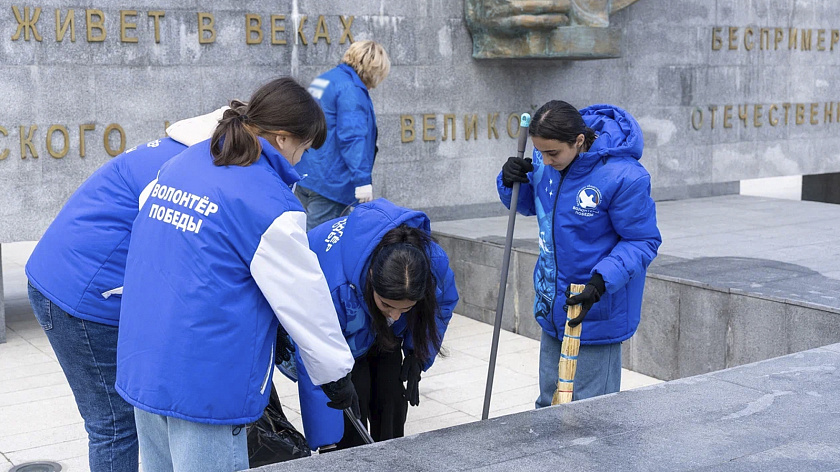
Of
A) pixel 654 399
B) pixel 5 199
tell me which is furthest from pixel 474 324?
pixel 654 399

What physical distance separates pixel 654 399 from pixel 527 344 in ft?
12.0

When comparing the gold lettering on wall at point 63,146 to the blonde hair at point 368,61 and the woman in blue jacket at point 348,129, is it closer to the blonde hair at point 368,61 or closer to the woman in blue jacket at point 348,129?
the woman in blue jacket at point 348,129

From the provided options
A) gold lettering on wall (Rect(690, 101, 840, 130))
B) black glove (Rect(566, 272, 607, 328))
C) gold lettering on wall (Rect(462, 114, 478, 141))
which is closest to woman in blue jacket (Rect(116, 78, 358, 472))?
black glove (Rect(566, 272, 607, 328))

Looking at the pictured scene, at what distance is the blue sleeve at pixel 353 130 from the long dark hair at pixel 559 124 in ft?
9.42

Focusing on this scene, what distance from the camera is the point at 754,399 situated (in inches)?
136

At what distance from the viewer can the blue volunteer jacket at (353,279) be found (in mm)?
3246

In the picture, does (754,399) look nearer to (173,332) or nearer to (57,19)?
(173,332)

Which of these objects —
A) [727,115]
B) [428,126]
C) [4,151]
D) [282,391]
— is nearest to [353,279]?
[282,391]

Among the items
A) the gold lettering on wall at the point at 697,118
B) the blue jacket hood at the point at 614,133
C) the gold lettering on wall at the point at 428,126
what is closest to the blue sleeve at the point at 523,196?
the blue jacket hood at the point at 614,133

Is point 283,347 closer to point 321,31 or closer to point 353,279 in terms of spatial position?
point 353,279

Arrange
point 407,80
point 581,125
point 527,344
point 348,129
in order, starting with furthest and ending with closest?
point 407,80 < point 527,344 < point 348,129 < point 581,125

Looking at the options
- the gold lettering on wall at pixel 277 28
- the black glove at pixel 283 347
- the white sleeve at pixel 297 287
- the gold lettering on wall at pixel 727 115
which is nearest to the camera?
the white sleeve at pixel 297 287

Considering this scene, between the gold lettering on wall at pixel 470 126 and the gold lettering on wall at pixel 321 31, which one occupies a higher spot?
the gold lettering on wall at pixel 321 31

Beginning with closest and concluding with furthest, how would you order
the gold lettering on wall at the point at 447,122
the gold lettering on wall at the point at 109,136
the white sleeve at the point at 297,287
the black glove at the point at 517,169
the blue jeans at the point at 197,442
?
the white sleeve at the point at 297,287, the blue jeans at the point at 197,442, the black glove at the point at 517,169, the gold lettering on wall at the point at 109,136, the gold lettering on wall at the point at 447,122
